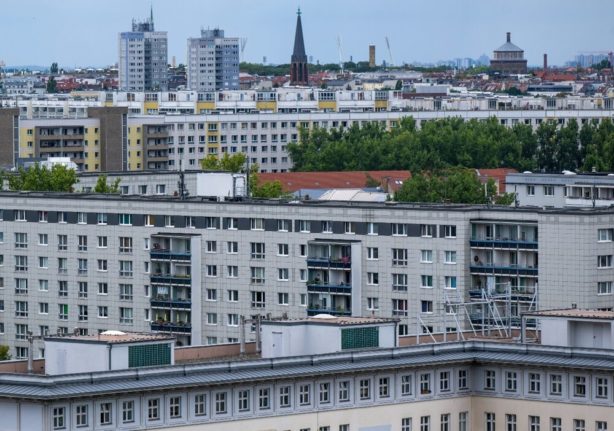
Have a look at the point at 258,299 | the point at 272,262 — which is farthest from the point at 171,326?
the point at 272,262

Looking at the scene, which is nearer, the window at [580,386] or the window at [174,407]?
the window at [174,407]

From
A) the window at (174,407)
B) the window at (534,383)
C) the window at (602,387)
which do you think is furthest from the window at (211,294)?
the window at (174,407)

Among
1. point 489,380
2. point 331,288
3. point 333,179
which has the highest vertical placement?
point 333,179

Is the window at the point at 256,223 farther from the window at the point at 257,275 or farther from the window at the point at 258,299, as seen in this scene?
the window at the point at 258,299

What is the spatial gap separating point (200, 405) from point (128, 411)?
211 cm

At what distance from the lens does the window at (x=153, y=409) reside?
5694 centimetres

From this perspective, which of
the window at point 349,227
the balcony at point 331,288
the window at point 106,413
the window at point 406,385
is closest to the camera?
the window at point 106,413

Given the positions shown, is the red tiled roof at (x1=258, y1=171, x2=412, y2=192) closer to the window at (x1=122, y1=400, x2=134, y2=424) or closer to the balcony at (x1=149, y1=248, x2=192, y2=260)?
the balcony at (x1=149, y1=248, x2=192, y2=260)

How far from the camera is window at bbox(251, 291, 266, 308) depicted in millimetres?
95938

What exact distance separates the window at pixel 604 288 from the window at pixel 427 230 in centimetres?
710

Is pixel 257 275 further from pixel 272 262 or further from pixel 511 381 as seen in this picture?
pixel 511 381

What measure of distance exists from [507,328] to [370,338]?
8.01 metres

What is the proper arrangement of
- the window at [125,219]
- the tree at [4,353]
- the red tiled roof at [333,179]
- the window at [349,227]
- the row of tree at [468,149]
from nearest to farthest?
the tree at [4,353], the window at [349,227], the window at [125,219], the red tiled roof at [333,179], the row of tree at [468,149]

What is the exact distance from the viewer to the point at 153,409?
5706 cm
